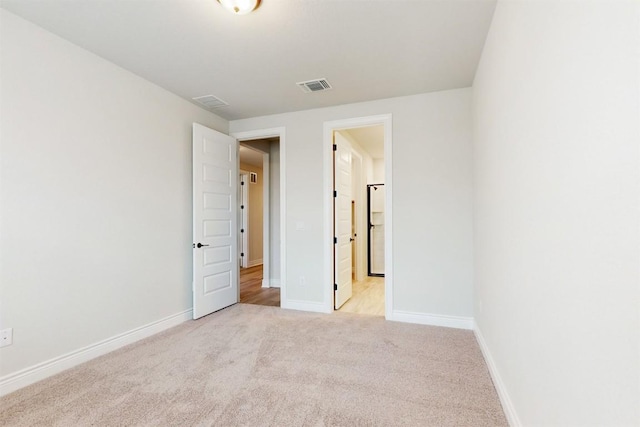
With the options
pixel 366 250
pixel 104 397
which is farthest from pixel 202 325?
pixel 366 250

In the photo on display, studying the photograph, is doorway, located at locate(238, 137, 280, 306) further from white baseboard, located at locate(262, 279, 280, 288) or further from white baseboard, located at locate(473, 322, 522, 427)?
white baseboard, located at locate(473, 322, 522, 427)

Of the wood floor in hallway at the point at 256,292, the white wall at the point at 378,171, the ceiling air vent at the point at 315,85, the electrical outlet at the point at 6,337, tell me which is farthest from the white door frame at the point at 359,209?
the electrical outlet at the point at 6,337

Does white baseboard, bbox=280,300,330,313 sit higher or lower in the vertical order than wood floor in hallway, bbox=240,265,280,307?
higher

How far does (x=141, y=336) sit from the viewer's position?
2945mm

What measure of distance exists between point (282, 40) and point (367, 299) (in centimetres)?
348

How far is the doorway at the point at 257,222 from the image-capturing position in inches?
193

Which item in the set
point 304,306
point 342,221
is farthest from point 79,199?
point 342,221

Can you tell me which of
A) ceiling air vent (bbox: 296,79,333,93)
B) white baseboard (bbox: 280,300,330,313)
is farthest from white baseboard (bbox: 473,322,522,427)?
ceiling air vent (bbox: 296,79,333,93)

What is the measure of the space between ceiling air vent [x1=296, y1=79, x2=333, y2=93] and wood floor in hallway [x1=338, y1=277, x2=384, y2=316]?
2.68 m

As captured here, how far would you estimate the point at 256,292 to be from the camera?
4.93m

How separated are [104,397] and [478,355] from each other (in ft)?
9.15

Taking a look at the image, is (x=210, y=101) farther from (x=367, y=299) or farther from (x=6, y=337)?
(x=367, y=299)

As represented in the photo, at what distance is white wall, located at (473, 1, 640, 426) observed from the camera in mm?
695

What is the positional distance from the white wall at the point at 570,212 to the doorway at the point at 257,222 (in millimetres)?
3277
